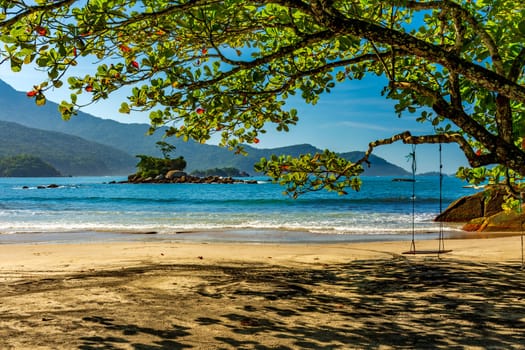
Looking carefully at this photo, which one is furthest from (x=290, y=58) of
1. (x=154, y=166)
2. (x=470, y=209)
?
(x=154, y=166)

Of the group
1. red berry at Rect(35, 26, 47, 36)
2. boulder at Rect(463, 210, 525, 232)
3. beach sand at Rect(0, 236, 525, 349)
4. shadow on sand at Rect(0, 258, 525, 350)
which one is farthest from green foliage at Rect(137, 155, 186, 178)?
red berry at Rect(35, 26, 47, 36)

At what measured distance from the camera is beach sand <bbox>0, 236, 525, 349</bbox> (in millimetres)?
4496

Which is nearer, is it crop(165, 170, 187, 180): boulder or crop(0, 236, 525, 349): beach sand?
crop(0, 236, 525, 349): beach sand

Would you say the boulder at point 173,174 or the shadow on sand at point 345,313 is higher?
the boulder at point 173,174

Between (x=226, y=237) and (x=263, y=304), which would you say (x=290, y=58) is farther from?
(x=226, y=237)

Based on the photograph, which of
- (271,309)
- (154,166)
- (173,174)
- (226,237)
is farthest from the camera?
(154,166)

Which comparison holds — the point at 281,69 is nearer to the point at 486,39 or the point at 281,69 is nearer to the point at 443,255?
the point at 486,39

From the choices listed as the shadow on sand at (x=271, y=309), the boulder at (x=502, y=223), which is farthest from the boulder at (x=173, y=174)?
the shadow on sand at (x=271, y=309)

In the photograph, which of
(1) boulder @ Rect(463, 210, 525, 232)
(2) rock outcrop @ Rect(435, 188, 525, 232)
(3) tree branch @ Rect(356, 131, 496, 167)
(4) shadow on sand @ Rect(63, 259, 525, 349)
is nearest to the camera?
(4) shadow on sand @ Rect(63, 259, 525, 349)

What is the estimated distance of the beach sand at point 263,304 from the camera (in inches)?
177

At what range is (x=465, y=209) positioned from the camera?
24812 millimetres

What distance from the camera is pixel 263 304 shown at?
5918mm

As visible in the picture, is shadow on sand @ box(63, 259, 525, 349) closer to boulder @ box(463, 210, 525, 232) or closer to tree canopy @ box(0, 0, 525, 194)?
tree canopy @ box(0, 0, 525, 194)

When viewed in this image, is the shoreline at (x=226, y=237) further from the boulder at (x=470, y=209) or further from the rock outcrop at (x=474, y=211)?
the boulder at (x=470, y=209)
